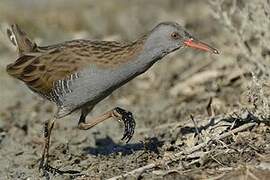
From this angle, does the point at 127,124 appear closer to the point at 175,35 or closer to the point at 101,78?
the point at 101,78

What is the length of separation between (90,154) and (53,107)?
7.37 ft

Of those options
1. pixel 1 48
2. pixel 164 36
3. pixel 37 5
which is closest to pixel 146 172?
pixel 164 36

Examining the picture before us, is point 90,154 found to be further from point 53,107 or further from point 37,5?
point 37,5

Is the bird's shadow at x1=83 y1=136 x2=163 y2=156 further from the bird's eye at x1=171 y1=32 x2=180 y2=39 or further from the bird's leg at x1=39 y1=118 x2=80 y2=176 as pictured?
the bird's eye at x1=171 y1=32 x2=180 y2=39

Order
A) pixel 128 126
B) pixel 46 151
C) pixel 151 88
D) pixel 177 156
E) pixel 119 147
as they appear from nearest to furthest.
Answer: pixel 177 156 < pixel 128 126 < pixel 46 151 < pixel 119 147 < pixel 151 88

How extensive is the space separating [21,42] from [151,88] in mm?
2756

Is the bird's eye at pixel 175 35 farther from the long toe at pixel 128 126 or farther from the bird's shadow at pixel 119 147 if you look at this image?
the bird's shadow at pixel 119 147

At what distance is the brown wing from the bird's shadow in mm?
765

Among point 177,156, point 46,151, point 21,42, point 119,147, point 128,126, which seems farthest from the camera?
point 21,42

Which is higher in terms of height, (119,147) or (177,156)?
(119,147)

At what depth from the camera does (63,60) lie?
723 cm

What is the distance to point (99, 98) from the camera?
7.05 meters

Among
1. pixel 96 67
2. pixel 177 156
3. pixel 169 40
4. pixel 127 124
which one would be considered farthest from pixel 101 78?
pixel 177 156

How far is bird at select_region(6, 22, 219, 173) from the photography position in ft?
22.6
